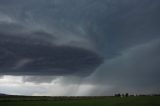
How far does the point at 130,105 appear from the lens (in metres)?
89.6

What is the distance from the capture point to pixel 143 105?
287ft

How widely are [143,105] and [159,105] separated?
4.93m

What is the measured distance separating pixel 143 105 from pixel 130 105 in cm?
430

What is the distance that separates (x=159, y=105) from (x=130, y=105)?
9.16 m

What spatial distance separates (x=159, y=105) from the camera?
284ft
